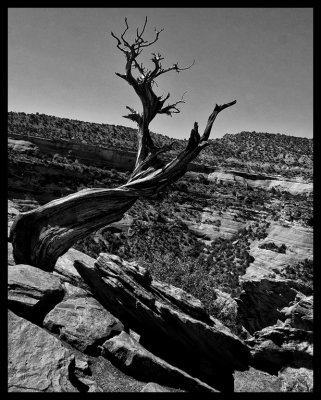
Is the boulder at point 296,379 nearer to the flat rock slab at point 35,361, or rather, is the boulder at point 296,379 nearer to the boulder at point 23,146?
the flat rock slab at point 35,361

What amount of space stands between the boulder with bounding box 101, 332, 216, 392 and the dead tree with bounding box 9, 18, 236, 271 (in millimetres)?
3359

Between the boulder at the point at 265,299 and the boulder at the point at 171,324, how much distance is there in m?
3.41

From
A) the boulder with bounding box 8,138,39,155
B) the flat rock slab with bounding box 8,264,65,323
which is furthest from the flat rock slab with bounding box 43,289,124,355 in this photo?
the boulder with bounding box 8,138,39,155

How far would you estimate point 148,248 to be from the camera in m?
40.7

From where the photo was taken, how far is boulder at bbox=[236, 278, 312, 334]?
424 inches

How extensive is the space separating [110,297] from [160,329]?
1.39m

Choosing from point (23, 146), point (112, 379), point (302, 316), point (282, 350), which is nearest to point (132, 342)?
point (112, 379)

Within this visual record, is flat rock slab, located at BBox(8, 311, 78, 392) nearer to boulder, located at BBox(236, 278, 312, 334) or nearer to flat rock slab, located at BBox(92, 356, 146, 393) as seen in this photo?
flat rock slab, located at BBox(92, 356, 146, 393)

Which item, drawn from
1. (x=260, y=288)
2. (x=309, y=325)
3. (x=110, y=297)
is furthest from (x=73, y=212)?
(x=260, y=288)

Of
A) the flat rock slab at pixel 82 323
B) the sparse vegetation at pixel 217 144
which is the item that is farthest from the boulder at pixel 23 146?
the flat rock slab at pixel 82 323

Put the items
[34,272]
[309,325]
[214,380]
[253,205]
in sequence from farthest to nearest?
1. [253,205]
2. [34,272]
3. [309,325]
4. [214,380]

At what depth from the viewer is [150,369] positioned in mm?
5980
